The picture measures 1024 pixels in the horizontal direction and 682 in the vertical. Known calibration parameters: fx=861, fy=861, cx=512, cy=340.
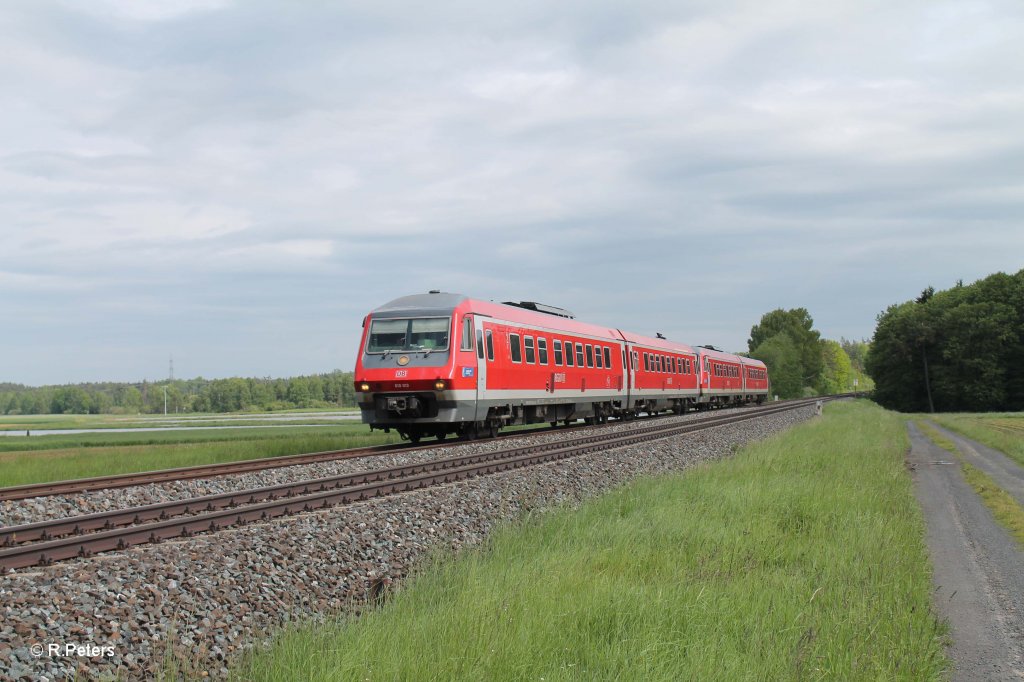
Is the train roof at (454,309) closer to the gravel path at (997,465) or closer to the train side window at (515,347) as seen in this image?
the train side window at (515,347)

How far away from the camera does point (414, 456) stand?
18.4 metres

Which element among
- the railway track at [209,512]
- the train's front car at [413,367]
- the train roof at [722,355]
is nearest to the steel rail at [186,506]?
the railway track at [209,512]

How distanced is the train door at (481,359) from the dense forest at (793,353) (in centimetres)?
10347

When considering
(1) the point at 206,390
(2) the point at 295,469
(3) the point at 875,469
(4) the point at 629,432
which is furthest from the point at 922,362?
(1) the point at 206,390

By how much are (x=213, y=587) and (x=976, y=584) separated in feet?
25.0

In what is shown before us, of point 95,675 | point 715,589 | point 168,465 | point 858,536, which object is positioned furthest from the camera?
point 168,465

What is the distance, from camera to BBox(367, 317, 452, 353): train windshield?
20.6 metres

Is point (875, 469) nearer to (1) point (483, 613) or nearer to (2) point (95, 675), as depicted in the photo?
(1) point (483, 613)

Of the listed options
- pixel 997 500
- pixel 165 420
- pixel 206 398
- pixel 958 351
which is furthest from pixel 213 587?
pixel 206 398

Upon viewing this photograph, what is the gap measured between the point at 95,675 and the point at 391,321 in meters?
16.3

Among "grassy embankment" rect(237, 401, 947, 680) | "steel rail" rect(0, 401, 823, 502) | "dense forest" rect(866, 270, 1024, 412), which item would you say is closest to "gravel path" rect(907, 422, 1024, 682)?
"grassy embankment" rect(237, 401, 947, 680)

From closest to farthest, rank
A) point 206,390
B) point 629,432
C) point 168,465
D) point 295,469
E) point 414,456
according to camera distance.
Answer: point 295,469, point 414,456, point 168,465, point 629,432, point 206,390

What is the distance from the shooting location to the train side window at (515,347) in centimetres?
2345

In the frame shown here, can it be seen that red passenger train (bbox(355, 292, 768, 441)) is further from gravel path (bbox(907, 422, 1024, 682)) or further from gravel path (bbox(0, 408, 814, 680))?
gravel path (bbox(907, 422, 1024, 682))
